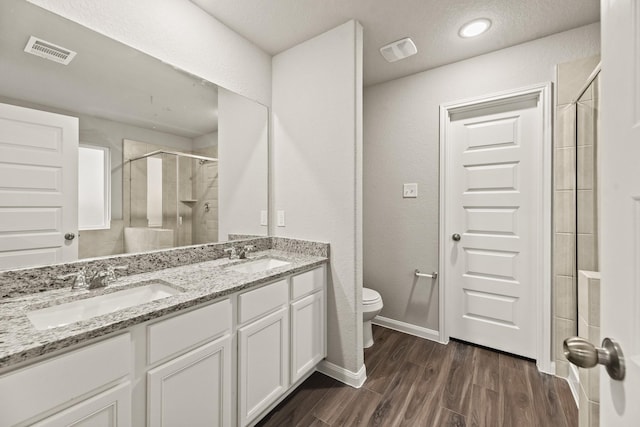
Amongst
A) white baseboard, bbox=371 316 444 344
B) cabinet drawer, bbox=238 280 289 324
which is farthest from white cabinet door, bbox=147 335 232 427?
white baseboard, bbox=371 316 444 344

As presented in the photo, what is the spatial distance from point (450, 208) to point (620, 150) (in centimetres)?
203

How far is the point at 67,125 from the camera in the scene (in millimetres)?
1286

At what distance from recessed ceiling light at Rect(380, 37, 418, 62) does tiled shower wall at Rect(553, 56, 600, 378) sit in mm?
1011

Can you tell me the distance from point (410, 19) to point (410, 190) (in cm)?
131

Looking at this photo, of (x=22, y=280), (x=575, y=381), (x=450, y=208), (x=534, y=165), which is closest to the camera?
(x=22, y=280)

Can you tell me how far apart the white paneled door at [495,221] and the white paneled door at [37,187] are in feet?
8.16

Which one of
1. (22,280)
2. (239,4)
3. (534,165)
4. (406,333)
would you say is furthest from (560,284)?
(22,280)

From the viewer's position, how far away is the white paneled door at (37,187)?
3.69ft

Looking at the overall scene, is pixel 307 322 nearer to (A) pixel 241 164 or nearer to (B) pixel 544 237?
(A) pixel 241 164

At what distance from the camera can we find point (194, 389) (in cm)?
116

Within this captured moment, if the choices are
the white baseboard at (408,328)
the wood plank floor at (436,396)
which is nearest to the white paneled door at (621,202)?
the wood plank floor at (436,396)

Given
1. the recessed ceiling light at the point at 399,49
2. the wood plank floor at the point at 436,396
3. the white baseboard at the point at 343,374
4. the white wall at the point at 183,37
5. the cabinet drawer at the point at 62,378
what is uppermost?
the recessed ceiling light at the point at 399,49

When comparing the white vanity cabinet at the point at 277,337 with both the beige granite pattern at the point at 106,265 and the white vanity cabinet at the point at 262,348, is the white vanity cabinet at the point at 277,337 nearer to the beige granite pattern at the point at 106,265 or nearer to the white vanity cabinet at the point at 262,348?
the white vanity cabinet at the point at 262,348

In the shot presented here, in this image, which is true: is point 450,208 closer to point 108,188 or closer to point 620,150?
point 620,150
